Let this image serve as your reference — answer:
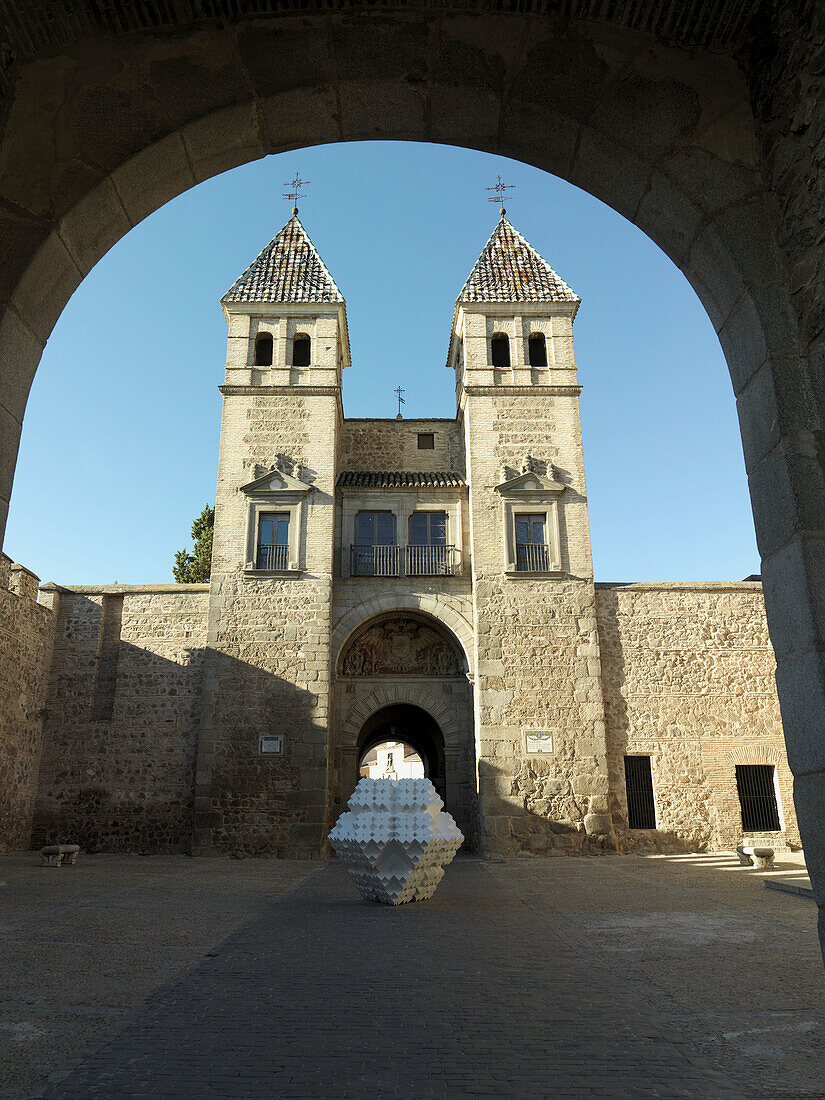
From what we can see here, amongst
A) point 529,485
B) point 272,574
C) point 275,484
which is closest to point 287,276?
point 275,484

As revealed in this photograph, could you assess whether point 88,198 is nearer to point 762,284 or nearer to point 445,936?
point 762,284

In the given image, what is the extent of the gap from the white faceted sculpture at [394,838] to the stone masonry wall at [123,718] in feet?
28.9

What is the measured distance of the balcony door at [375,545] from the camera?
16.7m

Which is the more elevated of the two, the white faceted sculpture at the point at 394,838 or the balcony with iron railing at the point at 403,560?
the balcony with iron railing at the point at 403,560

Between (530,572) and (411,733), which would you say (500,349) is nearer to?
(530,572)

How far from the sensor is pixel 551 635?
51.9 feet

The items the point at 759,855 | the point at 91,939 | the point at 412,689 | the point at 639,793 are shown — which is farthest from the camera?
the point at 412,689

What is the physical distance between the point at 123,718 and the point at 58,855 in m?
3.80

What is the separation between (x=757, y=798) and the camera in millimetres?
15758

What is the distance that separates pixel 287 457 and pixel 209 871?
8.75 metres

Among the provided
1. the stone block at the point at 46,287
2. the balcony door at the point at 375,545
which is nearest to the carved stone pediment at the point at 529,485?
the balcony door at the point at 375,545

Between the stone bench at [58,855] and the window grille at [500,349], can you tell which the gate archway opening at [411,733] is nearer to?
the stone bench at [58,855]

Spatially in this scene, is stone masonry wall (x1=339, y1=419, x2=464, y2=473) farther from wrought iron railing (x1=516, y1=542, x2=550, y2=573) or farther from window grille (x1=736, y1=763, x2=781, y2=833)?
window grille (x1=736, y1=763, x2=781, y2=833)

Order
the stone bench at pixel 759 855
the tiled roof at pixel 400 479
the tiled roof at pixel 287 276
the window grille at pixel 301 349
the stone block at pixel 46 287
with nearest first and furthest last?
1. the stone block at pixel 46 287
2. the stone bench at pixel 759 855
3. the tiled roof at pixel 400 479
4. the window grille at pixel 301 349
5. the tiled roof at pixel 287 276
